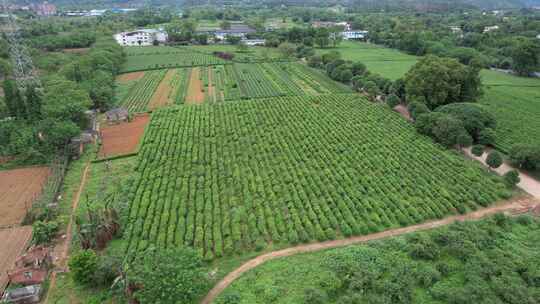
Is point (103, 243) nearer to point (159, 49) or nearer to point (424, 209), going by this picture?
point (424, 209)

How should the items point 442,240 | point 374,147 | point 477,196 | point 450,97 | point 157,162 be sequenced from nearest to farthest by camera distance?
point 442,240
point 477,196
point 157,162
point 374,147
point 450,97

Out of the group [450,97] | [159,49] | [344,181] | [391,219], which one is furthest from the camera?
[159,49]

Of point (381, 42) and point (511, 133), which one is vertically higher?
point (381, 42)

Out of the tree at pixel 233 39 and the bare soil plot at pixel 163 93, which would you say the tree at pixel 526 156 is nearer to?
the bare soil plot at pixel 163 93

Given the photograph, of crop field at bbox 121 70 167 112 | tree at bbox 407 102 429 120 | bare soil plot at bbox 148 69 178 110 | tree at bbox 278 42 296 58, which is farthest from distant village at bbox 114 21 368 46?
tree at bbox 407 102 429 120

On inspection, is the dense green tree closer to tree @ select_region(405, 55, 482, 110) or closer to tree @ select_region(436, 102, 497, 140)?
tree @ select_region(436, 102, 497, 140)

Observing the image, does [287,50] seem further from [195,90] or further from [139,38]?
[139,38]

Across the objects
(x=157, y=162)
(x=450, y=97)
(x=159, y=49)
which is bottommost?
(x=157, y=162)

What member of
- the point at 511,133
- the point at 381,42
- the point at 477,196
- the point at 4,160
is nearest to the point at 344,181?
the point at 477,196
